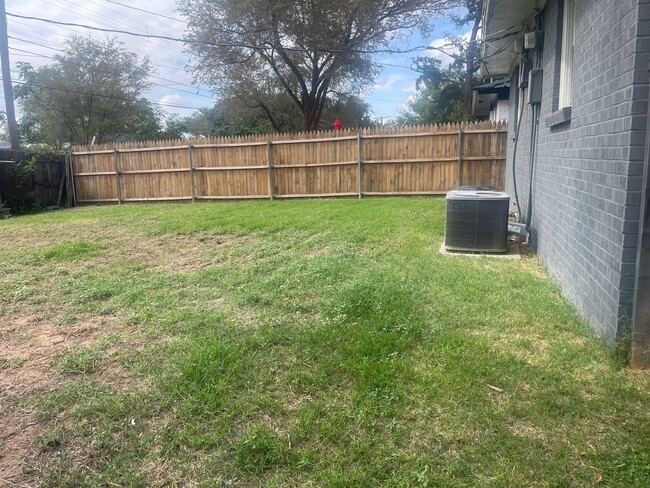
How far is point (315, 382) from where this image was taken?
2623 mm

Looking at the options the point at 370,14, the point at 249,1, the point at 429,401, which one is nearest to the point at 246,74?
the point at 249,1

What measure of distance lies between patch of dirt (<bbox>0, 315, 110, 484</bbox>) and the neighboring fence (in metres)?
11.2

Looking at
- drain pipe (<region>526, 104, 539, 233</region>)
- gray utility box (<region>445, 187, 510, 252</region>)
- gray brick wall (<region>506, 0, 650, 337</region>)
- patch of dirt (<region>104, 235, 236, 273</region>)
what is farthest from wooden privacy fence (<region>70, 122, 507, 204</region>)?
gray brick wall (<region>506, 0, 650, 337</region>)

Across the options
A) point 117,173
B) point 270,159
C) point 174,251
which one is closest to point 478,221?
point 174,251

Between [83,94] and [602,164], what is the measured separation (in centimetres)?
3038

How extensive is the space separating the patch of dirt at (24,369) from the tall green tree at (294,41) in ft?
49.8

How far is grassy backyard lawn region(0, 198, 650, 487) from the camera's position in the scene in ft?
6.48

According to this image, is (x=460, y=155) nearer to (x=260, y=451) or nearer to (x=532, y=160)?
(x=532, y=160)

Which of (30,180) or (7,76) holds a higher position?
(7,76)

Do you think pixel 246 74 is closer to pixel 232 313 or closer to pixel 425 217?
pixel 425 217

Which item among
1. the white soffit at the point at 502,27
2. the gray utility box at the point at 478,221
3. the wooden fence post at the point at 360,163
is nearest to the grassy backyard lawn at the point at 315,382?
the gray utility box at the point at 478,221

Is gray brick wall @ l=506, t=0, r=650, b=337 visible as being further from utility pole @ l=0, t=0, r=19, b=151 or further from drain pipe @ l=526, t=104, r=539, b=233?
utility pole @ l=0, t=0, r=19, b=151

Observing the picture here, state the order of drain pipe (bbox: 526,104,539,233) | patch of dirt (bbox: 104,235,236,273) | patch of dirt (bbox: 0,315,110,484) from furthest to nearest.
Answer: drain pipe (bbox: 526,104,539,233) → patch of dirt (bbox: 104,235,236,273) → patch of dirt (bbox: 0,315,110,484)

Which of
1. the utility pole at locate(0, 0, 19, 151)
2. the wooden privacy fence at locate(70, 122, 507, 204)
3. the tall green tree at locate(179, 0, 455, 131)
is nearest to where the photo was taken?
the wooden privacy fence at locate(70, 122, 507, 204)
